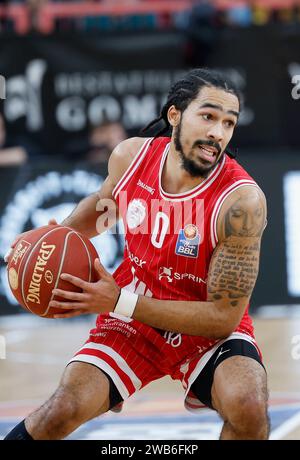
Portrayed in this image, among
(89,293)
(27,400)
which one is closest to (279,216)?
(27,400)

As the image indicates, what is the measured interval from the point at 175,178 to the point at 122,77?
18.4ft

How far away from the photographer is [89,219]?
5676 millimetres

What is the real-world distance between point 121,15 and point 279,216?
13.1 feet

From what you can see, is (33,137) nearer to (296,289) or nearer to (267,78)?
(267,78)

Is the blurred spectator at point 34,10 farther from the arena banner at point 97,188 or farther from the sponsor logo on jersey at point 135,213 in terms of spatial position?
the sponsor logo on jersey at point 135,213

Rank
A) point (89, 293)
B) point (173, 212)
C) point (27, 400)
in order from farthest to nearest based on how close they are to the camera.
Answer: point (27, 400)
point (173, 212)
point (89, 293)

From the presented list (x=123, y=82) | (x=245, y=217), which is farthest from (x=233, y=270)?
(x=123, y=82)

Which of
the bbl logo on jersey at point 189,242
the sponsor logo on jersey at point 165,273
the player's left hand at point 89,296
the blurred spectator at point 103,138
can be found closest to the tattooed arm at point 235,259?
the bbl logo on jersey at point 189,242

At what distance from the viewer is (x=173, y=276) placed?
5.12 m

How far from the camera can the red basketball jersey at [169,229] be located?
16.6 ft

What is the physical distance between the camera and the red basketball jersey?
5055mm

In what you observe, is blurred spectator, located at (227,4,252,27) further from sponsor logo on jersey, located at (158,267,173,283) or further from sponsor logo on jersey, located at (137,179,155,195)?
sponsor logo on jersey, located at (158,267,173,283)

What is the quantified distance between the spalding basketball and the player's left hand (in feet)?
0.18

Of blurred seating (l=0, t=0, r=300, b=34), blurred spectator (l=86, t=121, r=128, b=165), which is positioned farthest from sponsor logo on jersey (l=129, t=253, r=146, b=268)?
blurred seating (l=0, t=0, r=300, b=34)
